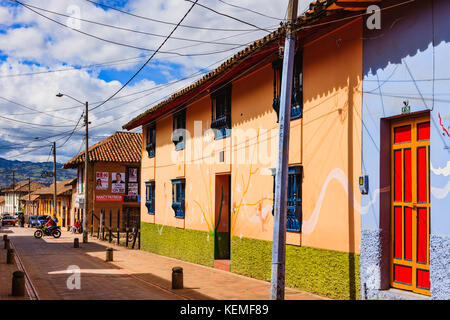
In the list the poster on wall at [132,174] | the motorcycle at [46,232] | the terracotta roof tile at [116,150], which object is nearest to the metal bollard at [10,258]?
the motorcycle at [46,232]

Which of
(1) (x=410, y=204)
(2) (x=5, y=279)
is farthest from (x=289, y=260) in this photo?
(2) (x=5, y=279)

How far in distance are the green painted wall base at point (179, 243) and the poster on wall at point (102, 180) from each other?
1711 cm

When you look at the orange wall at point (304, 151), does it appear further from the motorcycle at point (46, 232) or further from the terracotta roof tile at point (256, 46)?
the motorcycle at point (46, 232)

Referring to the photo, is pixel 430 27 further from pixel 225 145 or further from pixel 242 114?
pixel 225 145

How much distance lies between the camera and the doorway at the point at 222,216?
17547 mm

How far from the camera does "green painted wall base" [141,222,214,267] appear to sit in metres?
18.2

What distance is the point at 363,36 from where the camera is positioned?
10.3 metres

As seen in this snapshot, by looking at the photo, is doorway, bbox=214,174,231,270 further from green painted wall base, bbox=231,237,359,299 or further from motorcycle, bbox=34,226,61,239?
motorcycle, bbox=34,226,61,239

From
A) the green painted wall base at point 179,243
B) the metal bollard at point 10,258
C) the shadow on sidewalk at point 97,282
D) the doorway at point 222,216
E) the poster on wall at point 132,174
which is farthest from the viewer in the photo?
the poster on wall at point 132,174

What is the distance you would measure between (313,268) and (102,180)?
108ft

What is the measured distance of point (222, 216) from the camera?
57.6 feet

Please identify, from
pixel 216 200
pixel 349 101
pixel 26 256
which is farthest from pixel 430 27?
pixel 26 256

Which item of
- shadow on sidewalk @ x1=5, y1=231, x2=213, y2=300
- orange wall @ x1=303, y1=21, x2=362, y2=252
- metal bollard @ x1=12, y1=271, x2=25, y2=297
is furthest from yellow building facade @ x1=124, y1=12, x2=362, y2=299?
metal bollard @ x1=12, y1=271, x2=25, y2=297
